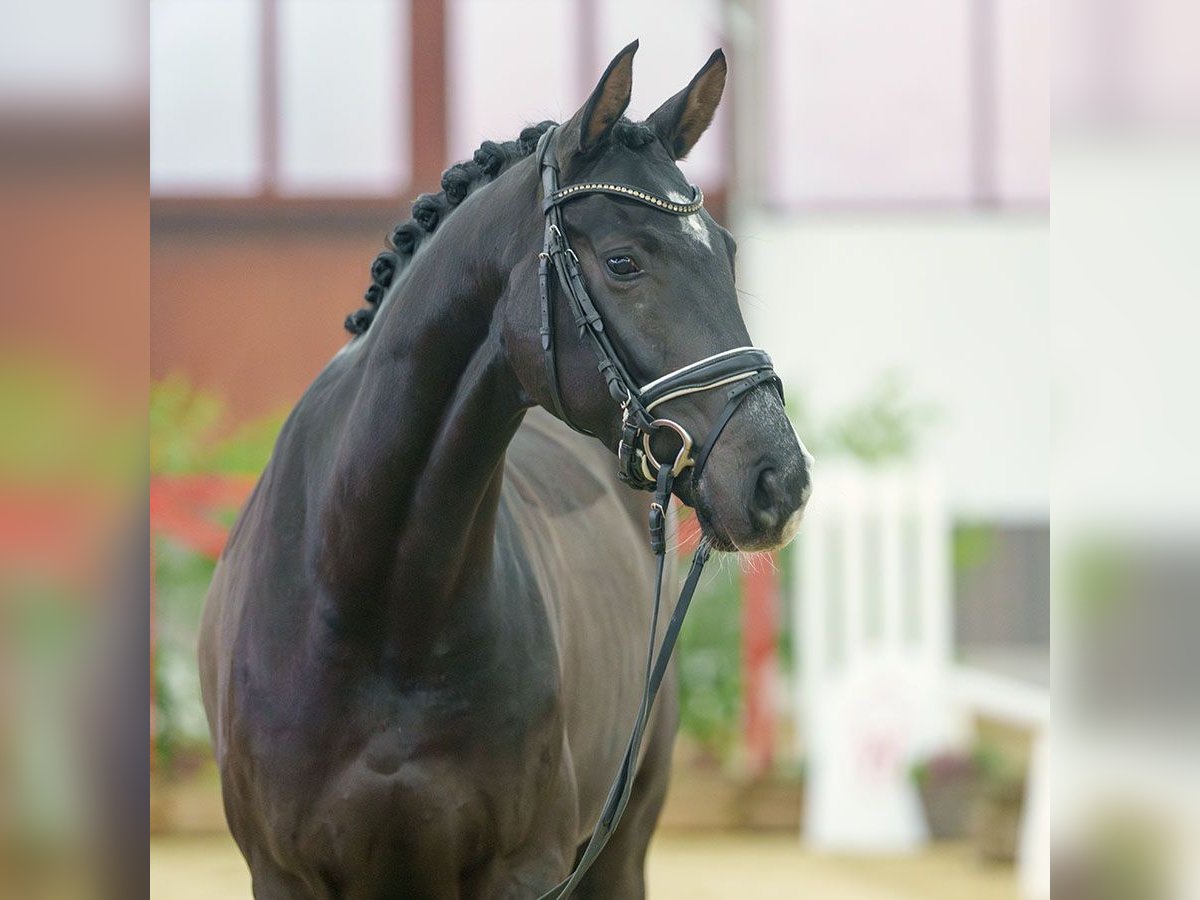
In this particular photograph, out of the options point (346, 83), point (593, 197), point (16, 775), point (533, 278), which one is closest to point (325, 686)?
point (533, 278)

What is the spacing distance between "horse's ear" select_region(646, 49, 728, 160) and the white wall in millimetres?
7447

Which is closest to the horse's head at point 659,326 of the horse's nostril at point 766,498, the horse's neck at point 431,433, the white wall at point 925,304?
the horse's nostril at point 766,498

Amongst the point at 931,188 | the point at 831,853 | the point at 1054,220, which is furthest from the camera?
the point at 931,188

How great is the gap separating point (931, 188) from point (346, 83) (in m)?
4.38

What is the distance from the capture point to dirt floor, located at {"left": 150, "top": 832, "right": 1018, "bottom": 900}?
537 cm

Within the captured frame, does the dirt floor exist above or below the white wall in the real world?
below

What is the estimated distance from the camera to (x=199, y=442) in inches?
275

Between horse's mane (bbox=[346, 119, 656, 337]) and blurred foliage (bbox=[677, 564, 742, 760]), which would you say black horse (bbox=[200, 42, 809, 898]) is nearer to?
horse's mane (bbox=[346, 119, 656, 337])

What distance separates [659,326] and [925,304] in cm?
827

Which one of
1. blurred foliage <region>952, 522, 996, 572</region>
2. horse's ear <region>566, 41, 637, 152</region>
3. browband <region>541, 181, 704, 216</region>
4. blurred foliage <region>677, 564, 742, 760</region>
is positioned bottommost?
blurred foliage <region>677, 564, 742, 760</region>

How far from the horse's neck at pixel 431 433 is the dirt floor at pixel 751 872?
3.60 metres

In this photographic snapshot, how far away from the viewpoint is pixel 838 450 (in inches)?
273

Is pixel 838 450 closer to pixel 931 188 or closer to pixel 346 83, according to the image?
pixel 931 188

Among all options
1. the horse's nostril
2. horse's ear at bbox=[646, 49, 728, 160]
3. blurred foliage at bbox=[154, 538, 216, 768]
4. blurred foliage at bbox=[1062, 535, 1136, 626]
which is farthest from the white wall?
blurred foliage at bbox=[1062, 535, 1136, 626]
